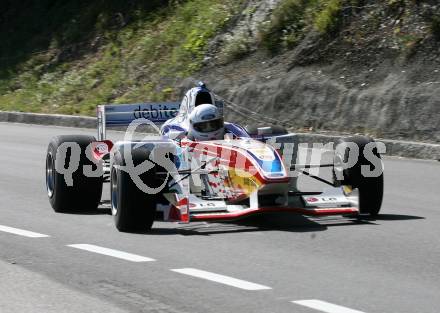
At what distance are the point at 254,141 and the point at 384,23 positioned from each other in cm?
1095

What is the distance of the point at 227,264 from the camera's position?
27.0ft

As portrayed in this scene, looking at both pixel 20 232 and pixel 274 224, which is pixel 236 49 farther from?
pixel 20 232

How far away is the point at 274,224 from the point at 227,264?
2.10 m

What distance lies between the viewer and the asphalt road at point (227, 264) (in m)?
6.91

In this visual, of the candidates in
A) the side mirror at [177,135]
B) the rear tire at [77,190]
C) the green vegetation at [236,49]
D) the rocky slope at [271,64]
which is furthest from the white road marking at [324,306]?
the green vegetation at [236,49]

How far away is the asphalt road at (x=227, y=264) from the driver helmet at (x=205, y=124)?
3.70ft

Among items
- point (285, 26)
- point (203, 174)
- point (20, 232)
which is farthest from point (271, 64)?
point (20, 232)

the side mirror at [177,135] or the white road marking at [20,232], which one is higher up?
the side mirror at [177,135]

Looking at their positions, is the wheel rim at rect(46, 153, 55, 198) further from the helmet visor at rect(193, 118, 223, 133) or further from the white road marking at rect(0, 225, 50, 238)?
the helmet visor at rect(193, 118, 223, 133)

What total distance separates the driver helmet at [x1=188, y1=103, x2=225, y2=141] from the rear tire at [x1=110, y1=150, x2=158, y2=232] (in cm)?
124

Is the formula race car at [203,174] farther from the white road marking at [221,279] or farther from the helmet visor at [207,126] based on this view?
the white road marking at [221,279]

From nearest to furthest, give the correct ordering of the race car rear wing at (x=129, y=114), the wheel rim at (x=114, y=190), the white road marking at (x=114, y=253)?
1. the white road marking at (x=114, y=253)
2. the wheel rim at (x=114, y=190)
3. the race car rear wing at (x=129, y=114)

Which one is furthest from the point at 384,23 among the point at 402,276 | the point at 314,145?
the point at 402,276

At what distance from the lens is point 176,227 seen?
10180mm
